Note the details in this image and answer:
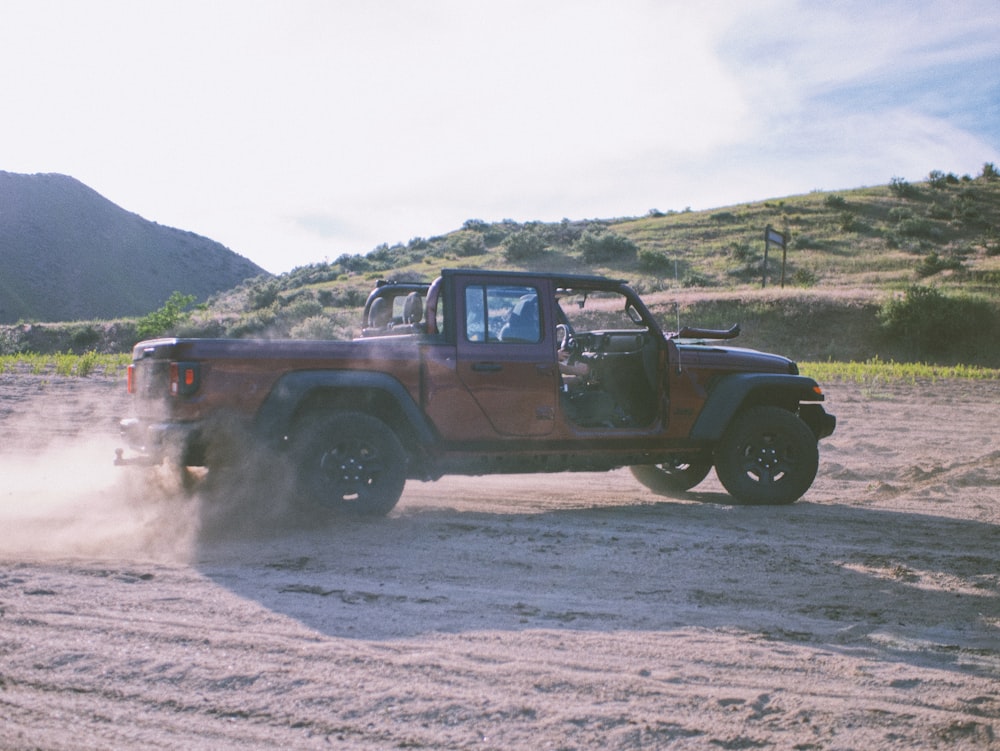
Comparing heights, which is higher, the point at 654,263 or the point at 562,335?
the point at 654,263

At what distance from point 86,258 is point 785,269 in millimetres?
56807

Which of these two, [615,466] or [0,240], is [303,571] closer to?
[615,466]

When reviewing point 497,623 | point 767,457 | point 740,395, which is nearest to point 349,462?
point 497,623

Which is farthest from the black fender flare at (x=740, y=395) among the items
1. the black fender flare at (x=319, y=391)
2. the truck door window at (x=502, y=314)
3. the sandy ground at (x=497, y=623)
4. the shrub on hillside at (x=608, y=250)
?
the shrub on hillside at (x=608, y=250)

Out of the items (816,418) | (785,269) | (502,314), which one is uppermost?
(785,269)

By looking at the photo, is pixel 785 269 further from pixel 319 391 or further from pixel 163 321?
pixel 319 391

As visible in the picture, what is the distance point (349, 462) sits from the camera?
6.25 metres

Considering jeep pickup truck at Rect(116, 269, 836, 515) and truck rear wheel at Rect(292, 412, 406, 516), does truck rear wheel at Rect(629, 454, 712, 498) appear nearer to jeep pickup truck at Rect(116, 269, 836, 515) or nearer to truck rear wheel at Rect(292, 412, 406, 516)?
jeep pickup truck at Rect(116, 269, 836, 515)

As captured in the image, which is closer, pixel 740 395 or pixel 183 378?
pixel 183 378

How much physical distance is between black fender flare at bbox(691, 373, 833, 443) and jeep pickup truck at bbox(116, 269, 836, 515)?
12 millimetres

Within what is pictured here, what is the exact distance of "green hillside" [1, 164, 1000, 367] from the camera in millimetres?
29062

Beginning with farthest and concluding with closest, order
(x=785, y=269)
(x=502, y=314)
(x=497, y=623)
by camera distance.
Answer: (x=785, y=269) → (x=502, y=314) → (x=497, y=623)

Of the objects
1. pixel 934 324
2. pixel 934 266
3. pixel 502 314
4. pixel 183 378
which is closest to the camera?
pixel 183 378

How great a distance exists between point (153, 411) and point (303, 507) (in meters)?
1.27
